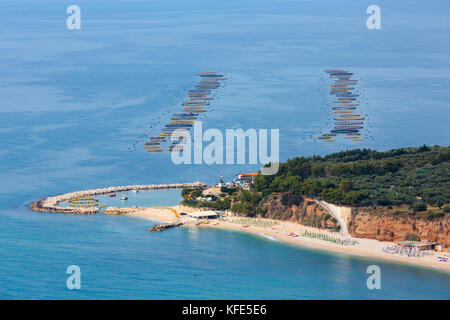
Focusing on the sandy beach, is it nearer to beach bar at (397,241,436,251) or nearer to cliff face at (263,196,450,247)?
cliff face at (263,196,450,247)

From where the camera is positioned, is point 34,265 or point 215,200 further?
point 215,200

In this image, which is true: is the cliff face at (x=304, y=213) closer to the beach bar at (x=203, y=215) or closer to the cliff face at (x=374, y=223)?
the cliff face at (x=374, y=223)

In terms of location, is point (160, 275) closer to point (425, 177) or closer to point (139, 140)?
point (425, 177)

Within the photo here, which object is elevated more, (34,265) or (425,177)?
(425,177)

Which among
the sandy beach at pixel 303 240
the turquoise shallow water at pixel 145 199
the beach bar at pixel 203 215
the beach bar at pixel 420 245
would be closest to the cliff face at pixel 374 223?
the beach bar at pixel 420 245
